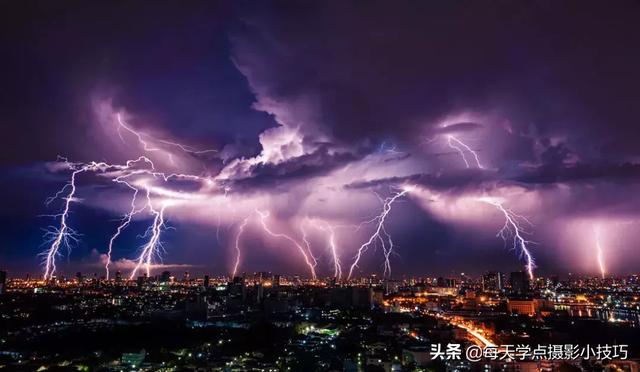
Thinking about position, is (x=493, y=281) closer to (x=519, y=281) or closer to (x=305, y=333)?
(x=519, y=281)

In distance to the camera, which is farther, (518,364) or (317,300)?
(317,300)

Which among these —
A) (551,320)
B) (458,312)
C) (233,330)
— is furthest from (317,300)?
(551,320)

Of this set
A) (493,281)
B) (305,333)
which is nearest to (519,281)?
(493,281)

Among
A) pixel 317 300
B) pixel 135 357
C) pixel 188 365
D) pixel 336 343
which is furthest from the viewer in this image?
pixel 317 300

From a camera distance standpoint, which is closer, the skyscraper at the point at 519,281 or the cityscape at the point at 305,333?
the cityscape at the point at 305,333

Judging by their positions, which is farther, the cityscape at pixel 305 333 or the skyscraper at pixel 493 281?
the skyscraper at pixel 493 281

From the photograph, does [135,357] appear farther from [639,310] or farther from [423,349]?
[639,310]

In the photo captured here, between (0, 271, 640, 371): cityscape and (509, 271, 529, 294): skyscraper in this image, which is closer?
(0, 271, 640, 371): cityscape

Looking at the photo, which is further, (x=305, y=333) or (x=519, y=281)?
(x=519, y=281)

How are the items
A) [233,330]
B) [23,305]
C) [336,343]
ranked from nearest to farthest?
[336,343]
[233,330]
[23,305]

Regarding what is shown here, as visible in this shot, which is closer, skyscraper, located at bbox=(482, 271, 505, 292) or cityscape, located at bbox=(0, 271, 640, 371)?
cityscape, located at bbox=(0, 271, 640, 371)
